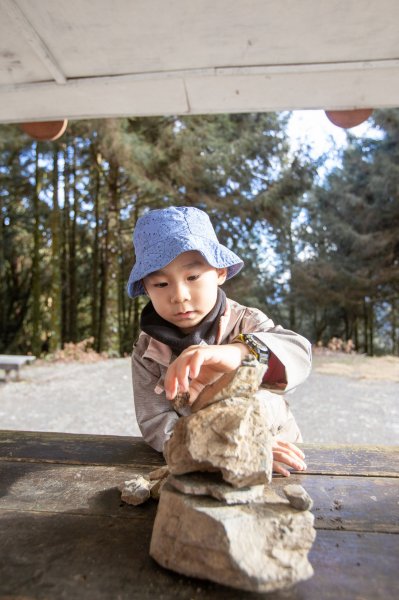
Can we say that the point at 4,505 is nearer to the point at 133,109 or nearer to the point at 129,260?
the point at 133,109

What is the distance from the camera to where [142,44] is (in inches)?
82.2

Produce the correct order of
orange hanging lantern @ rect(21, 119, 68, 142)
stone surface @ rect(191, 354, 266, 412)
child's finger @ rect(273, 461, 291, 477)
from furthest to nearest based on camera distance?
orange hanging lantern @ rect(21, 119, 68, 142) < child's finger @ rect(273, 461, 291, 477) < stone surface @ rect(191, 354, 266, 412)

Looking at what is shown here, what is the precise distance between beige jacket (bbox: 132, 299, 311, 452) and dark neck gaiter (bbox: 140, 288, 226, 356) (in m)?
0.04

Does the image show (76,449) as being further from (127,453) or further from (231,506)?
(231,506)

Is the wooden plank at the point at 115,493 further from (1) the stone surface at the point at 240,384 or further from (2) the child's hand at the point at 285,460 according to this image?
(1) the stone surface at the point at 240,384

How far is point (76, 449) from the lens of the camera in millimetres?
1721

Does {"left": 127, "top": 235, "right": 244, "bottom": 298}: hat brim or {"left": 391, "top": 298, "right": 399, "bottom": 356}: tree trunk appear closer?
{"left": 127, "top": 235, "right": 244, "bottom": 298}: hat brim

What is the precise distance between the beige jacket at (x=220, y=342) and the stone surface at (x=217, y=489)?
54 centimetres

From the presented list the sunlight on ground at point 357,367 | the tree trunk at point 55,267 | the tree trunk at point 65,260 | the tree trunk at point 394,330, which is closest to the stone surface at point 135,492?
the sunlight on ground at point 357,367

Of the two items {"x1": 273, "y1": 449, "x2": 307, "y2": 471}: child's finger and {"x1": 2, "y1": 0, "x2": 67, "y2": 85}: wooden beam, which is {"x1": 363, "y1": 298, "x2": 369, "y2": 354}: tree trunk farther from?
{"x1": 273, "y1": 449, "x2": 307, "y2": 471}: child's finger

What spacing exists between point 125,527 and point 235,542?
1.19ft

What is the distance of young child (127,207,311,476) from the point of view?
1.50 m

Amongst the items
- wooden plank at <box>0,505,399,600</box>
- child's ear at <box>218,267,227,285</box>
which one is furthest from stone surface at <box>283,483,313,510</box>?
child's ear at <box>218,267,227,285</box>

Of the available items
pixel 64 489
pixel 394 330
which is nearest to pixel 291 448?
pixel 64 489
